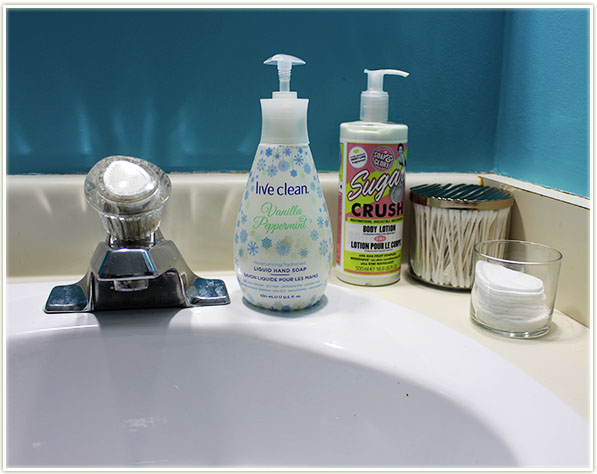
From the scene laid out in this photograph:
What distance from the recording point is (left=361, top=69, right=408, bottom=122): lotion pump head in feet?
1.38

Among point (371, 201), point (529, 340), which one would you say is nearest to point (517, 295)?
point (529, 340)

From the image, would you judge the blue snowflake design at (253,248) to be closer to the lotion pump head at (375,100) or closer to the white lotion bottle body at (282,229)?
the white lotion bottle body at (282,229)

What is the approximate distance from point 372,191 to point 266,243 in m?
0.12

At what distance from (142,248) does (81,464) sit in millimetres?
159

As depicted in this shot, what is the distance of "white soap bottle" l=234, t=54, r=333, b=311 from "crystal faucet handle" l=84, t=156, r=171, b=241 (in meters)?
0.07

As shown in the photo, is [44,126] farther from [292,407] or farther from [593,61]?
[593,61]

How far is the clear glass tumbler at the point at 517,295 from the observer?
36 cm

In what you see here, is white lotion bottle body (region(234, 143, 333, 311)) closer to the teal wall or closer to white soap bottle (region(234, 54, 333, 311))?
white soap bottle (region(234, 54, 333, 311))

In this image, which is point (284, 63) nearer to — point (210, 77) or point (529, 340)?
point (210, 77)

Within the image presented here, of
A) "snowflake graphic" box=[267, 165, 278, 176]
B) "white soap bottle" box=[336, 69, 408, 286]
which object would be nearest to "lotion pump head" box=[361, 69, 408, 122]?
"white soap bottle" box=[336, 69, 408, 286]

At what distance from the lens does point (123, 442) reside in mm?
360

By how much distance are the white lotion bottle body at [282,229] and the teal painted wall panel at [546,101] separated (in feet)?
0.73

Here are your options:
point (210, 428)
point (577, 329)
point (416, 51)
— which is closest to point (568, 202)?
point (577, 329)

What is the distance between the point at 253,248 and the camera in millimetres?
364
